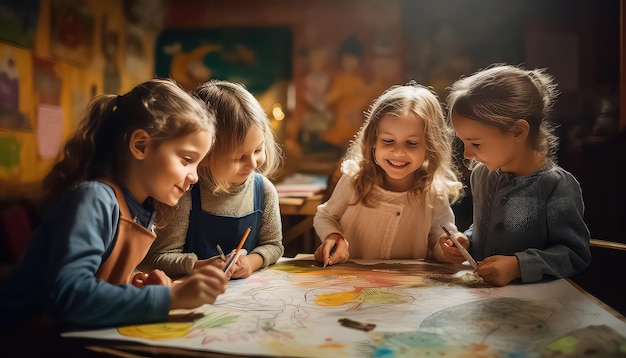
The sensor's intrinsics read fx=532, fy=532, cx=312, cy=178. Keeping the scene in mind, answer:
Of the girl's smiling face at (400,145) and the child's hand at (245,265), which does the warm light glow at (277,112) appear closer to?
the girl's smiling face at (400,145)

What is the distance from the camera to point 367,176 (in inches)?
48.3

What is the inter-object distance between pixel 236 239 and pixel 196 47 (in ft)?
3.32

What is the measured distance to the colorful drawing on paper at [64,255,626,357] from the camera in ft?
2.02

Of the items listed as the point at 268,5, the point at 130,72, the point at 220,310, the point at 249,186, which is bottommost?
the point at 220,310

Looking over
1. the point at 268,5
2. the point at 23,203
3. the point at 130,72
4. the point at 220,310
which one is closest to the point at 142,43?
the point at 130,72

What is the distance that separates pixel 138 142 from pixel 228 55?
119 centimetres

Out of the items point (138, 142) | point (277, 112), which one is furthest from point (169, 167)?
point (277, 112)

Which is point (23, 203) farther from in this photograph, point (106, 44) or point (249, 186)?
point (106, 44)

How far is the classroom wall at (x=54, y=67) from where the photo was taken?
1.22 m

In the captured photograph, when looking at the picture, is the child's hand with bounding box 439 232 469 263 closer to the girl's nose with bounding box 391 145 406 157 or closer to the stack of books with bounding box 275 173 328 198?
the girl's nose with bounding box 391 145 406 157

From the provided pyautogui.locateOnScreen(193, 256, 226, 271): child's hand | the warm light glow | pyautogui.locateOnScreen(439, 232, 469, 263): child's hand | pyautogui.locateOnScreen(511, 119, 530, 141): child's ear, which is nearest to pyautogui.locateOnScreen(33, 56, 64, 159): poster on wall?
pyautogui.locateOnScreen(193, 256, 226, 271): child's hand

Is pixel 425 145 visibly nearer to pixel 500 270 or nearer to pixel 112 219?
pixel 500 270

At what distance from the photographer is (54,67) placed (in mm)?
1474

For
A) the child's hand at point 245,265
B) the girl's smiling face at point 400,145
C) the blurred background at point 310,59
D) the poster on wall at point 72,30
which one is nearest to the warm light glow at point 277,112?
the blurred background at point 310,59
